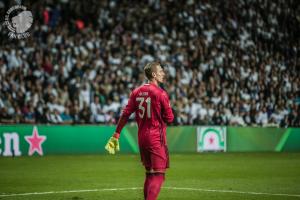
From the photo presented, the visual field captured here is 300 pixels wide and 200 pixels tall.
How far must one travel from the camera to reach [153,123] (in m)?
9.53

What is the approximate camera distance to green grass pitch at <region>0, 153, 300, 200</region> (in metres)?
12.9

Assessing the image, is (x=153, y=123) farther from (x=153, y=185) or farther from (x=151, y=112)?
(x=153, y=185)

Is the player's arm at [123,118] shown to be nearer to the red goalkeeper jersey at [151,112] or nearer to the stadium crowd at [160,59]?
the red goalkeeper jersey at [151,112]

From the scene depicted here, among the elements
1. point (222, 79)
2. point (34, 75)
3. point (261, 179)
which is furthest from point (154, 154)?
point (222, 79)

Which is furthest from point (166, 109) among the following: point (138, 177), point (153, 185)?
point (138, 177)

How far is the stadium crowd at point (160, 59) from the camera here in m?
25.5

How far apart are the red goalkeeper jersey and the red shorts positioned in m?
0.07

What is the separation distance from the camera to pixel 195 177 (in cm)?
1653

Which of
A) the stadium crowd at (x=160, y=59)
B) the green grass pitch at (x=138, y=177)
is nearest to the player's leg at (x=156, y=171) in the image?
the green grass pitch at (x=138, y=177)

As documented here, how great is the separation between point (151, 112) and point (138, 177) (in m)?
7.28

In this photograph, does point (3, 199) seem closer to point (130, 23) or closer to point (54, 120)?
point (54, 120)

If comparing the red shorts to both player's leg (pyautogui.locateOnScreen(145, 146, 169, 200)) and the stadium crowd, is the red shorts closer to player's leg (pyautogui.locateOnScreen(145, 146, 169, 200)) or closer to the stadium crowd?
player's leg (pyautogui.locateOnScreen(145, 146, 169, 200))

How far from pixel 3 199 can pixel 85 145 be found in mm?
13126

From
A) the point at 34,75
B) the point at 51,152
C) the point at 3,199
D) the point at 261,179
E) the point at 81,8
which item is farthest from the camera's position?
the point at 81,8
